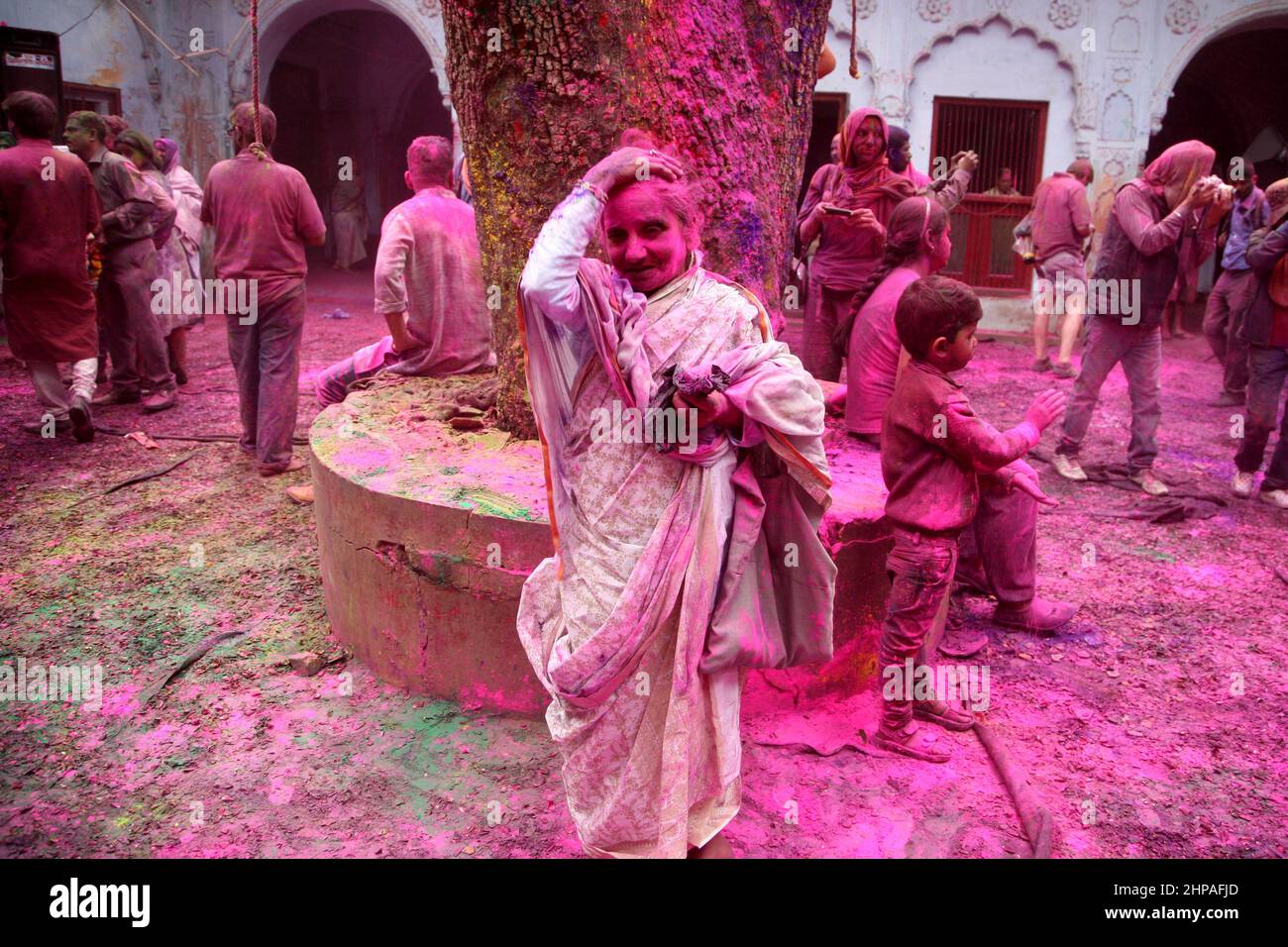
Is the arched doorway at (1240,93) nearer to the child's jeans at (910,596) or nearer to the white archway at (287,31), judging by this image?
the white archway at (287,31)

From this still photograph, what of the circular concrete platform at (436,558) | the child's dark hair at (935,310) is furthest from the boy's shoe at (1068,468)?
the circular concrete platform at (436,558)

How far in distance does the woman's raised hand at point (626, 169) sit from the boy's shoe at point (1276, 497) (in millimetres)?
5457

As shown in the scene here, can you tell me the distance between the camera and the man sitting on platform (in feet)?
16.7

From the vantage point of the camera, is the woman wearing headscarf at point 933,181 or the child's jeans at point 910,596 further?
the woman wearing headscarf at point 933,181

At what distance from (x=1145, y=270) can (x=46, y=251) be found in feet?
23.2

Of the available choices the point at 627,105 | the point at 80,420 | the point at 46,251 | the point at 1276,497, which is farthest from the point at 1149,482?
the point at 46,251

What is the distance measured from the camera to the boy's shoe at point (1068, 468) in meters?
6.38

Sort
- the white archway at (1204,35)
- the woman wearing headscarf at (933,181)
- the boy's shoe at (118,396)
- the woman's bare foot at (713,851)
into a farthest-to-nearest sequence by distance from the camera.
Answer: the white archway at (1204,35), the boy's shoe at (118,396), the woman wearing headscarf at (933,181), the woman's bare foot at (713,851)

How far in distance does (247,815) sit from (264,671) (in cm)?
95

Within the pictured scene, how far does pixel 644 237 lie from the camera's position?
88.8 inches

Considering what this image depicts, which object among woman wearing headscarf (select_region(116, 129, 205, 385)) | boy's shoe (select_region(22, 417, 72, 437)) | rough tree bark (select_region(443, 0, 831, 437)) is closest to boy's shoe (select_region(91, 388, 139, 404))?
woman wearing headscarf (select_region(116, 129, 205, 385))

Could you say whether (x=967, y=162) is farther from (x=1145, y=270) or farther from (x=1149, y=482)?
(x=1149, y=482)

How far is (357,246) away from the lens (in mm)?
17969
